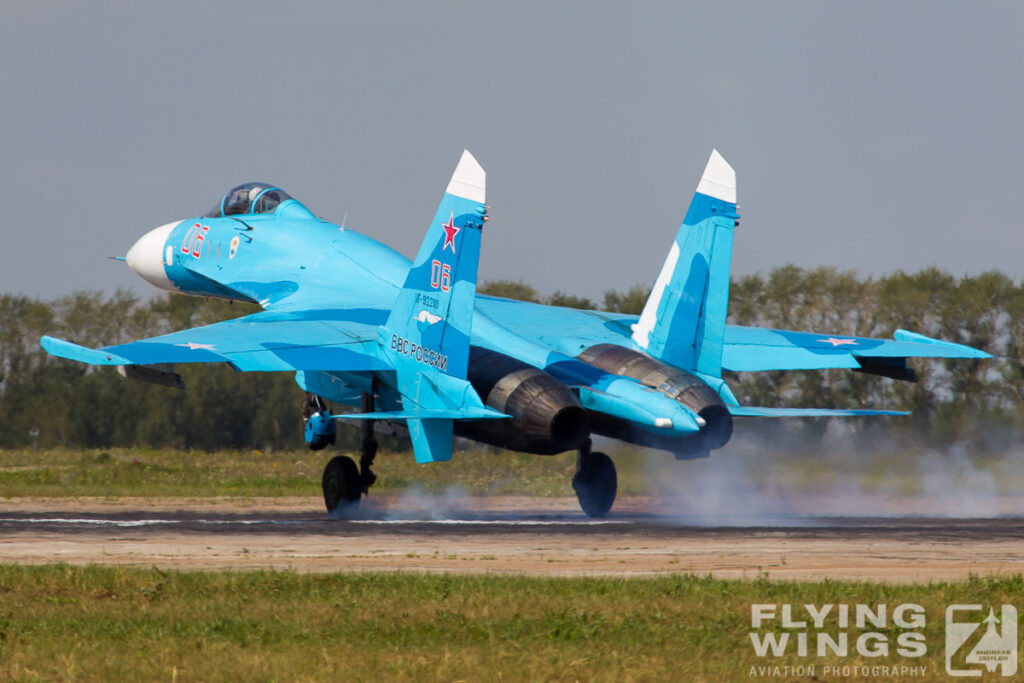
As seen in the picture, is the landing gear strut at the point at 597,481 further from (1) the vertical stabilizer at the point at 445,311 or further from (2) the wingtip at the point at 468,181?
(2) the wingtip at the point at 468,181

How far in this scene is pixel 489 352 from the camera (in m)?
19.3

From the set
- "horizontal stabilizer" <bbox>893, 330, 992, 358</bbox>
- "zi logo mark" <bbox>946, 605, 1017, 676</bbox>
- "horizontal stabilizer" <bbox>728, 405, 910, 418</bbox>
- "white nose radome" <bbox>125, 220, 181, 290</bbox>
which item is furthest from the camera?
"white nose radome" <bbox>125, 220, 181, 290</bbox>

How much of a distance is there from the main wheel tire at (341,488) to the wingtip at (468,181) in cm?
498

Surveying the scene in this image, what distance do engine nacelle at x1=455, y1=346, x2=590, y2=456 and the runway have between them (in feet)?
3.97

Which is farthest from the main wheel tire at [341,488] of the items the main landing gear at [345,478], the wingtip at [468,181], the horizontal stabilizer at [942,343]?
the horizontal stabilizer at [942,343]

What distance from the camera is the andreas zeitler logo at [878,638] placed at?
8.34m

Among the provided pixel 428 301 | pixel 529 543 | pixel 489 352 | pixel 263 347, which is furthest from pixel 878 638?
pixel 263 347

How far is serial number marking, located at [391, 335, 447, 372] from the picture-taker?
1827cm

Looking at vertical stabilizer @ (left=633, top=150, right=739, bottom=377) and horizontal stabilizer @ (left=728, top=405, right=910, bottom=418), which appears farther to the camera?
vertical stabilizer @ (left=633, top=150, right=739, bottom=377)

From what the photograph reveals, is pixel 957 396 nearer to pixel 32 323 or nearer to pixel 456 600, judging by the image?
pixel 456 600

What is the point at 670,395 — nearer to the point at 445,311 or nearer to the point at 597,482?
the point at 597,482

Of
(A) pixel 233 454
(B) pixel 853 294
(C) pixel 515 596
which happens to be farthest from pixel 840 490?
(B) pixel 853 294

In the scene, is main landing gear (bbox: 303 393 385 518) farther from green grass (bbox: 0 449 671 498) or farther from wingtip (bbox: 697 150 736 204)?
wingtip (bbox: 697 150 736 204)

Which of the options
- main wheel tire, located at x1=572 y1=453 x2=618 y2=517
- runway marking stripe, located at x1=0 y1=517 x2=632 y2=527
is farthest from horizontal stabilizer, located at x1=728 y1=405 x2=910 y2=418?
main wheel tire, located at x1=572 y1=453 x2=618 y2=517
